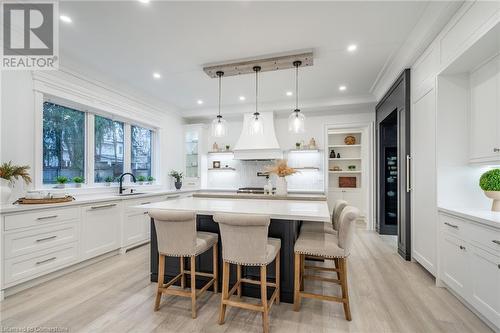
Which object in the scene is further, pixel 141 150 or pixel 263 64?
pixel 141 150

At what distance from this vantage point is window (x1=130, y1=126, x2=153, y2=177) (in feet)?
15.7

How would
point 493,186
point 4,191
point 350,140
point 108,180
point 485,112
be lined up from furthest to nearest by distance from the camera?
point 350,140 < point 108,180 < point 4,191 < point 485,112 < point 493,186

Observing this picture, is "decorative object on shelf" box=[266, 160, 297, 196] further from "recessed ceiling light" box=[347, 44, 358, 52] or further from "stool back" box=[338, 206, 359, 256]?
"recessed ceiling light" box=[347, 44, 358, 52]

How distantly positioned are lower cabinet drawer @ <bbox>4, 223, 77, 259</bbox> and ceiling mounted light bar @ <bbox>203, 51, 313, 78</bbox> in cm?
276

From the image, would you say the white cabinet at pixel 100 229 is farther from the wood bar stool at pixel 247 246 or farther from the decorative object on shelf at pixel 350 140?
the decorative object on shelf at pixel 350 140

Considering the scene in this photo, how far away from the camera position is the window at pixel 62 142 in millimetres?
3230

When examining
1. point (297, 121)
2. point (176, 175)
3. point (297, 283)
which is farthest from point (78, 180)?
point (297, 283)

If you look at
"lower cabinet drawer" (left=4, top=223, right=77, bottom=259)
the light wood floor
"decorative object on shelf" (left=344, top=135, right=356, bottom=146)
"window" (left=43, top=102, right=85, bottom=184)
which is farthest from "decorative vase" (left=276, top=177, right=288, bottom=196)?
"decorative object on shelf" (left=344, top=135, right=356, bottom=146)

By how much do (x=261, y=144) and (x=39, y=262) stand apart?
4148 mm

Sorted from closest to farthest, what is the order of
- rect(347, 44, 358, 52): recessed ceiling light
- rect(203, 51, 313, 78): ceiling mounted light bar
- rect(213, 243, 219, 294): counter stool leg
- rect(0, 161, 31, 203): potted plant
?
rect(213, 243, 219, 294): counter stool leg < rect(0, 161, 31, 203): potted plant < rect(347, 44, 358, 52): recessed ceiling light < rect(203, 51, 313, 78): ceiling mounted light bar

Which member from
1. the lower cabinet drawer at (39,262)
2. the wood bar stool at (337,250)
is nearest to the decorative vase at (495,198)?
the wood bar stool at (337,250)

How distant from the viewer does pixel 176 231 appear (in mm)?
2023

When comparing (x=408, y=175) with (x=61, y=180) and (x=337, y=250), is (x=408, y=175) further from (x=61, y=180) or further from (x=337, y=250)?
(x=61, y=180)

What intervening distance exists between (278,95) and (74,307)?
14.3 feet
